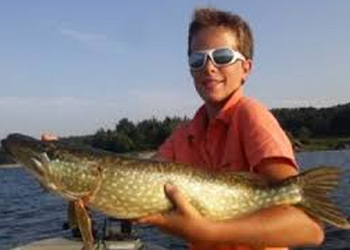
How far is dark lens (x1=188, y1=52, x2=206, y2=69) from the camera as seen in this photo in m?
4.61

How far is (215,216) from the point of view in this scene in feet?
13.7

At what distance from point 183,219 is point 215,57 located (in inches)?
44.7

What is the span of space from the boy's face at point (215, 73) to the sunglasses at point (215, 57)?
0.02 meters

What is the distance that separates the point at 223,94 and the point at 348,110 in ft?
437

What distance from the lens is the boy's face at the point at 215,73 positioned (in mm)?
4582

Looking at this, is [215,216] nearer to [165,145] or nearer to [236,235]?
[236,235]

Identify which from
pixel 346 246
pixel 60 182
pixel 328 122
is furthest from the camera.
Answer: pixel 328 122

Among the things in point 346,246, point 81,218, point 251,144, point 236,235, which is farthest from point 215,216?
point 346,246

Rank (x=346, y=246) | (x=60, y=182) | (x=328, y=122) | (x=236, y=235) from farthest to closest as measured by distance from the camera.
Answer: (x=328, y=122) < (x=346, y=246) < (x=60, y=182) < (x=236, y=235)

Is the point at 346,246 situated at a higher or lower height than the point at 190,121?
lower

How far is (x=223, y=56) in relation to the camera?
15.0ft

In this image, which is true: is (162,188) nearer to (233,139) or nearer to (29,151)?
(233,139)

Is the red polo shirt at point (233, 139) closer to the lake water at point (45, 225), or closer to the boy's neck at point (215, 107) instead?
the boy's neck at point (215, 107)

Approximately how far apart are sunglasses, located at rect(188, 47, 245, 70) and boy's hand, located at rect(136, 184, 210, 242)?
944 mm
